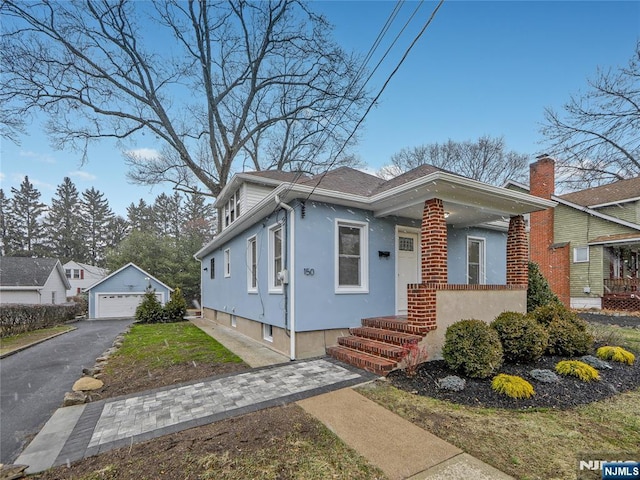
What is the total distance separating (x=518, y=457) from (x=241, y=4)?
1588 cm

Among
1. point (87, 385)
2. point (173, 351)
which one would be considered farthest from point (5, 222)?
point (87, 385)

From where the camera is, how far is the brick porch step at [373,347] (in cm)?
504

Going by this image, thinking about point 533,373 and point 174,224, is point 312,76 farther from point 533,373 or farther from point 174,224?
point 174,224

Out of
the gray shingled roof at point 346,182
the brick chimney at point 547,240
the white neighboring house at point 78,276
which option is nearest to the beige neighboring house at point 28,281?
the white neighboring house at point 78,276

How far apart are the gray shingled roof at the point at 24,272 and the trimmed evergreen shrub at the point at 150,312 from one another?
33.3ft

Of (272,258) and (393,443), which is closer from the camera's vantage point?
(393,443)

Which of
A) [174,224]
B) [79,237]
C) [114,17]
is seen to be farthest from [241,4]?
[79,237]

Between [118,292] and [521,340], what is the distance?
21953 mm

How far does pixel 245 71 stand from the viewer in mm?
14477

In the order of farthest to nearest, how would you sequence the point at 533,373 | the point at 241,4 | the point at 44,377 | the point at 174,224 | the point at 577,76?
the point at 174,224, the point at 241,4, the point at 577,76, the point at 44,377, the point at 533,373

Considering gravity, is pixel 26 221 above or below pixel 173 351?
above

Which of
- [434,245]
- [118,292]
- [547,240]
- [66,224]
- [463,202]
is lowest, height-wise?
[118,292]

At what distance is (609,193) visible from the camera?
15.1m

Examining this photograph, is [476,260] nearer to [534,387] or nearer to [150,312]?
[534,387]
